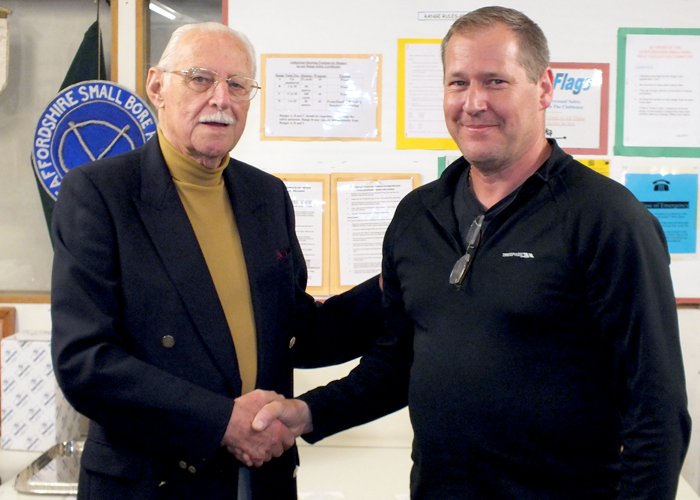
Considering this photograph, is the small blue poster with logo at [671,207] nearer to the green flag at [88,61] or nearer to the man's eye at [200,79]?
the man's eye at [200,79]

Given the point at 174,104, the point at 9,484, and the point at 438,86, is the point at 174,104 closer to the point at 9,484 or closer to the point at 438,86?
the point at 438,86

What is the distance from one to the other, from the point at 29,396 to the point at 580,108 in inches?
91.0

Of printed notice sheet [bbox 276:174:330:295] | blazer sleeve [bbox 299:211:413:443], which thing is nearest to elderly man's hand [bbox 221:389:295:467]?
blazer sleeve [bbox 299:211:413:443]

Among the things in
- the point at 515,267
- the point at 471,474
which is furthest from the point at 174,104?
the point at 471,474

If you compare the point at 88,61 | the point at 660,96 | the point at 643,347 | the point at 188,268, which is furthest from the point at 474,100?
the point at 88,61

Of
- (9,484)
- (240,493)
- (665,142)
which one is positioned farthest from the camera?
(665,142)

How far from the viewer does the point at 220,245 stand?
1.43m

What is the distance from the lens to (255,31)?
222cm

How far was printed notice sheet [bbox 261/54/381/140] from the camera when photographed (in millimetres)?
2242

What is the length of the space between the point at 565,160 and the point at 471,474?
2.23 ft

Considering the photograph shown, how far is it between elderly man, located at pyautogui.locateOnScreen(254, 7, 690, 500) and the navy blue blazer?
0.15 m

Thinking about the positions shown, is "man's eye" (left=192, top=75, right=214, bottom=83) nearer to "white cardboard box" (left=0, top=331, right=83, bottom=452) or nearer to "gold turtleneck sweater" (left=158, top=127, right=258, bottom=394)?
"gold turtleneck sweater" (left=158, top=127, right=258, bottom=394)

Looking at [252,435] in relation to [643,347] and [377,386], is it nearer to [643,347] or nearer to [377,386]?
[377,386]

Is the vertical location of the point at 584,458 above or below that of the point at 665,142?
below
